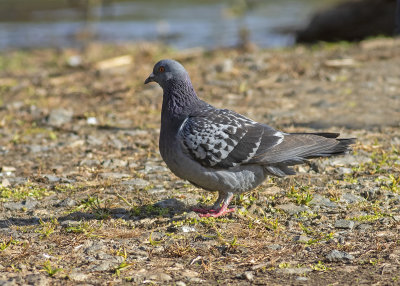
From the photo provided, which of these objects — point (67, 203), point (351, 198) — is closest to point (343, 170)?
point (351, 198)

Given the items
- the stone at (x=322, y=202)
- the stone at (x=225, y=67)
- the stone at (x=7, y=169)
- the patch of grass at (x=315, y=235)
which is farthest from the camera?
the stone at (x=225, y=67)

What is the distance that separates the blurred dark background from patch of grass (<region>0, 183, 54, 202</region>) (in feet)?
32.6

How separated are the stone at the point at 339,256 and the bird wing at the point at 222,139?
3.87 ft

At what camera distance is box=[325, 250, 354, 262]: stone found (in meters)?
4.40

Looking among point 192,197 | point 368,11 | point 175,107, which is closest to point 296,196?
point 192,197

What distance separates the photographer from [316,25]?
17.5 metres

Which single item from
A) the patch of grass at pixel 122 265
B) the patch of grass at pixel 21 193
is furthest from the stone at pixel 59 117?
the patch of grass at pixel 122 265

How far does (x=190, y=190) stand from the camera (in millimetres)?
6109

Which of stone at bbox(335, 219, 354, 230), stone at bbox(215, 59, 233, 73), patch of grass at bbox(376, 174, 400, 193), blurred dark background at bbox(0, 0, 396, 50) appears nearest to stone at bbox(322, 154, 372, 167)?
patch of grass at bbox(376, 174, 400, 193)

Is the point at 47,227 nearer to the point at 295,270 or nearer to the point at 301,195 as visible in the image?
the point at 295,270

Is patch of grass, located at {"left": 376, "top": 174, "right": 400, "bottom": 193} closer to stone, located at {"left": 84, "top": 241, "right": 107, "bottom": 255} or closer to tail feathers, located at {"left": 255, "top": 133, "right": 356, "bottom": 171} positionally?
tail feathers, located at {"left": 255, "top": 133, "right": 356, "bottom": 171}

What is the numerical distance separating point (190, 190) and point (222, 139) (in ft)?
3.29

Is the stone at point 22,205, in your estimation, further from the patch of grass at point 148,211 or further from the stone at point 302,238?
the stone at point 302,238

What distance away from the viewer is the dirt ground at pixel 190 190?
4.37 m
